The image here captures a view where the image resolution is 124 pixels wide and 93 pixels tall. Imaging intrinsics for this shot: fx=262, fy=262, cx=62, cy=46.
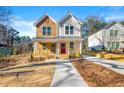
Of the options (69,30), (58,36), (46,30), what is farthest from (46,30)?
(69,30)

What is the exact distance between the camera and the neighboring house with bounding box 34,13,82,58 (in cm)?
2709

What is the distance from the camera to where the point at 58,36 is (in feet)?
90.2

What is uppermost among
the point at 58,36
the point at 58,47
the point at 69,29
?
the point at 69,29

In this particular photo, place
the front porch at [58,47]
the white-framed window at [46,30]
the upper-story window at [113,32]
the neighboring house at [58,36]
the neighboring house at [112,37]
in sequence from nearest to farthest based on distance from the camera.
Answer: the front porch at [58,47], the neighboring house at [58,36], the white-framed window at [46,30], the neighboring house at [112,37], the upper-story window at [113,32]

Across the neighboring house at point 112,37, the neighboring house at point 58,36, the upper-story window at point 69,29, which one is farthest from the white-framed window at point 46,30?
the neighboring house at point 112,37

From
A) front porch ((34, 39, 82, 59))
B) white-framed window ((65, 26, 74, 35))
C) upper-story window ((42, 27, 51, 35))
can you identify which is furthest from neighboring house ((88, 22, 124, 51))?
upper-story window ((42, 27, 51, 35))

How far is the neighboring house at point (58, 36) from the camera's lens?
27.1m

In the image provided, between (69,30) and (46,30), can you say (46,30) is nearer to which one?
(46,30)

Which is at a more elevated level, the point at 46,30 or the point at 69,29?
the point at 69,29

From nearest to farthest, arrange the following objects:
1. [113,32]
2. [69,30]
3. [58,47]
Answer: [58,47], [69,30], [113,32]

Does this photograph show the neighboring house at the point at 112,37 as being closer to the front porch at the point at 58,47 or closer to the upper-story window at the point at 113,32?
the upper-story window at the point at 113,32

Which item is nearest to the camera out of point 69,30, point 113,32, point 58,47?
point 58,47
